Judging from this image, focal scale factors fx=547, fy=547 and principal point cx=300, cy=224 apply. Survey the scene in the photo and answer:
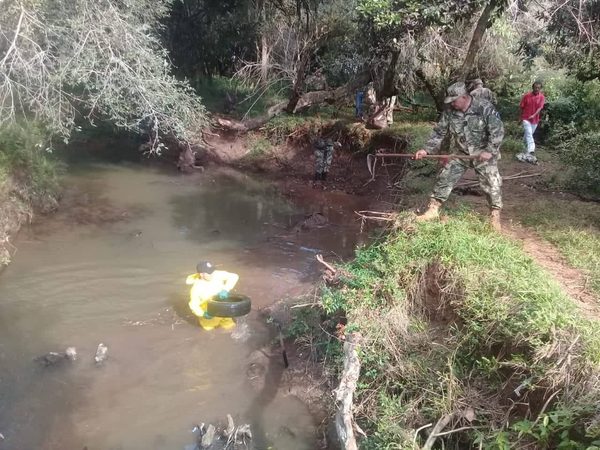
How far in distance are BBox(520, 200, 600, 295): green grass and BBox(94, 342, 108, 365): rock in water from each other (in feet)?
19.3

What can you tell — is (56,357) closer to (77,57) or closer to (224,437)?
(224,437)

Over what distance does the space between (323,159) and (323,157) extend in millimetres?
73

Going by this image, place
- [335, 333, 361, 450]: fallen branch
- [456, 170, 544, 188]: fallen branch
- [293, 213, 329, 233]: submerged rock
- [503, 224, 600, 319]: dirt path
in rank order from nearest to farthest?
[335, 333, 361, 450]: fallen branch < [503, 224, 600, 319]: dirt path < [456, 170, 544, 188]: fallen branch < [293, 213, 329, 233]: submerged rock

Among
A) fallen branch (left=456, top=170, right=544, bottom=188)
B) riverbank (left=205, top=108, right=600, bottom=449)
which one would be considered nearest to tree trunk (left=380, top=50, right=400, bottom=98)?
fallen branch (left=456, top=170, right=544, bottom=188)

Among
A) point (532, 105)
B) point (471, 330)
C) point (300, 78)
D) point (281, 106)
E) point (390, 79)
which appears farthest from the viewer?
point (281, 106)

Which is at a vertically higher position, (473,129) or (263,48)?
(263,48)

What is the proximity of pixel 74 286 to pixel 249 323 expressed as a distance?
3.15 metres

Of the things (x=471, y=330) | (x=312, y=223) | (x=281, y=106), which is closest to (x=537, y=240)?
(x=471, y=330)

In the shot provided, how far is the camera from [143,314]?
8180 mm

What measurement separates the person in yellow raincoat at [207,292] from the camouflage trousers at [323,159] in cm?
756

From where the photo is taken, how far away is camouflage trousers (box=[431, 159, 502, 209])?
708 centimetres

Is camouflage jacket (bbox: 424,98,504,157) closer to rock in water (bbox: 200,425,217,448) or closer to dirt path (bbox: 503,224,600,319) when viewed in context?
dirt path (bbox: 503,224,600,319)

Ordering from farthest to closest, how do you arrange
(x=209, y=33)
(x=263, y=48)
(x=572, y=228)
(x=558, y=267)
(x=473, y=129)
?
(x=209, y=33) → (x=263, y=48) → (x=572, y=228) → (x=473, y=129) → (x=558, y=267)

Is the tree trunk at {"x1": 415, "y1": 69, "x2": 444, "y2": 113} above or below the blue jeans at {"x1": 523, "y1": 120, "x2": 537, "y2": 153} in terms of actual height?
above
